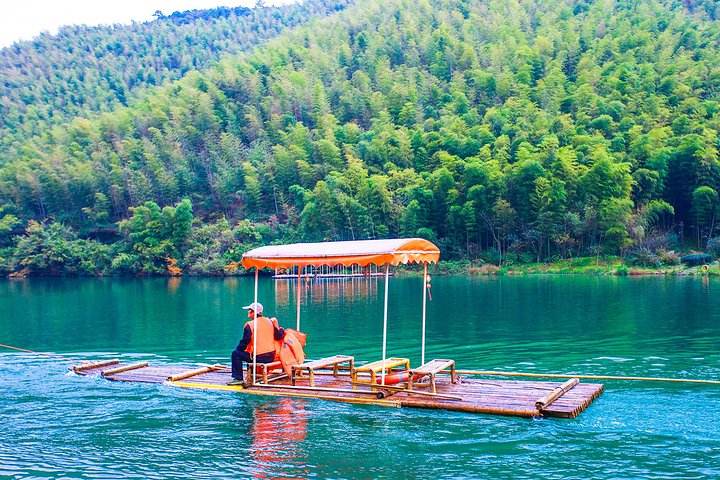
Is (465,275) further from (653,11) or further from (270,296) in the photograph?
(653,11)

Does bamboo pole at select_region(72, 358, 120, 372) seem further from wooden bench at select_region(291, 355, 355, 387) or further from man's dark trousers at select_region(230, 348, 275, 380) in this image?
wooden bench at select_region(291, 355, 355, 387)

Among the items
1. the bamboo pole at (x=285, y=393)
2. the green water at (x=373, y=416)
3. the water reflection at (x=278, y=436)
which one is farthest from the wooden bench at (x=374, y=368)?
the water reflection at (x=278, y=436)

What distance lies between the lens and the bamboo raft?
11383mm

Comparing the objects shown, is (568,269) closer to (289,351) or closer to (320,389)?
(289,351)

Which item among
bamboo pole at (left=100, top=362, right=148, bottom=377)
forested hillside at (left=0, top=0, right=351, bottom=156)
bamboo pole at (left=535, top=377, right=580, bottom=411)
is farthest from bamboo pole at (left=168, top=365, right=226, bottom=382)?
forested hillside at (left=0, top=0, right=351, bottom=156)

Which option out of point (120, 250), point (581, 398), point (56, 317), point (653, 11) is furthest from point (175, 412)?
point (653, 11)

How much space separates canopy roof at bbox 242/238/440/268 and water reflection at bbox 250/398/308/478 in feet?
8.71

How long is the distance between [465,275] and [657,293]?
2171 cm

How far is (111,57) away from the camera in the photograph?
5674 inches

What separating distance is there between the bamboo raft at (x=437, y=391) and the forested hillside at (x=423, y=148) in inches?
1737

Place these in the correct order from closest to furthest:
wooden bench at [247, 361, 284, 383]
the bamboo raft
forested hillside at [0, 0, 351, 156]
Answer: the bamboo raft < wooden bench at [247, 361, 284, 383] < forested hillside at [0, 0, 351, 156]

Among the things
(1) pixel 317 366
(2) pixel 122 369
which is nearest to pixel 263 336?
(1) pixel 317 366

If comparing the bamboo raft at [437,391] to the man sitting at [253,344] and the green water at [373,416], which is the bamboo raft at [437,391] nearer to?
the green water at [373,416]

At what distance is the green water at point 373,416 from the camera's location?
945 cm
